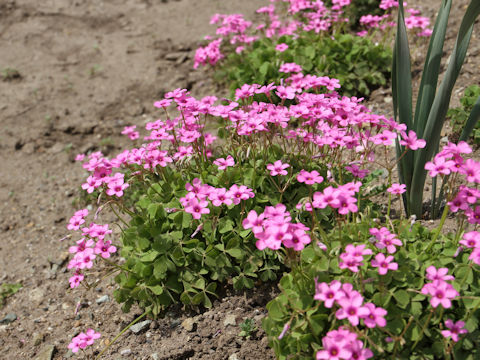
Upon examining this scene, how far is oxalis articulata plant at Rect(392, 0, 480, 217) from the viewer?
2467 mm

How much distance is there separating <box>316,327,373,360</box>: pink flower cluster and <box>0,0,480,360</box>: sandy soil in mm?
749

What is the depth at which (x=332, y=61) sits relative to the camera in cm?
439

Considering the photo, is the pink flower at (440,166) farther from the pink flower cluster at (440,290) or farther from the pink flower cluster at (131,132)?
the pink flower cluster at (131,132)

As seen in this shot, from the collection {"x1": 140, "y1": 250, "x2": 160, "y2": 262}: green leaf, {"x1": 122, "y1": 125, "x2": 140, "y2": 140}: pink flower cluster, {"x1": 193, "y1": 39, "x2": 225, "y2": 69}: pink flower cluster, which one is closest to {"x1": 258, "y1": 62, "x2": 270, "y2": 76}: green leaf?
{"x1": 193, "y1": 39, "x2": 225, "y2": 69}: pink flower cluster

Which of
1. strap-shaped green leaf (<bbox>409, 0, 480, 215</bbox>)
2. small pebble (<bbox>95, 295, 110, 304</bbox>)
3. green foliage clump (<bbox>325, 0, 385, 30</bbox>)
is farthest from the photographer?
green foliage clump (<bbox>325, 0, 385, 30</bbox>)

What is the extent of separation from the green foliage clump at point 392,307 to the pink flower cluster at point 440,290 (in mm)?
85

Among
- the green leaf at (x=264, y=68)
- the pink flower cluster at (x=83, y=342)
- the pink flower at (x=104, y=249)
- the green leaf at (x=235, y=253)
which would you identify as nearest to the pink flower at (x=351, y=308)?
the green leaf at (x=235, y=253)

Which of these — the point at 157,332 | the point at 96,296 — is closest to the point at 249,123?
the point at 157,332

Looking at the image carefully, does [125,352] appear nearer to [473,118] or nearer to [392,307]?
[392,307]

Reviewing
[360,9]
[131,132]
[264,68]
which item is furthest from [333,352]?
[360,9]

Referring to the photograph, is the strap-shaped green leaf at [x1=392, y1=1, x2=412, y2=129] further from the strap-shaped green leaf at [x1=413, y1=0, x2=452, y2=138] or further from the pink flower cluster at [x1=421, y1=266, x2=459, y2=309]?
the pink flower cluster at [x1=421, y1=266, x2=459, y2=309]

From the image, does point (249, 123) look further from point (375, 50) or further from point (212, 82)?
point (212, 82)

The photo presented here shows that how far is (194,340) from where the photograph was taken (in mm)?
2570

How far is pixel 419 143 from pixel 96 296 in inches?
94.9
